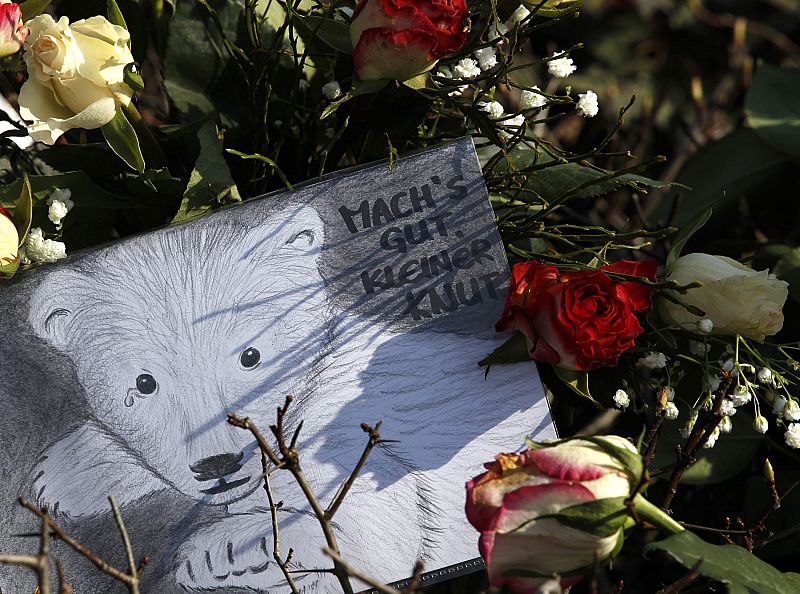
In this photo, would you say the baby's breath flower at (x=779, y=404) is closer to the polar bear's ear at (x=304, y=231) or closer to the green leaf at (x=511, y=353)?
the green leaf at (x=511, y=353)

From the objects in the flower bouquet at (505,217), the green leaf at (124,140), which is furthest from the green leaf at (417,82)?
the green leaf at (124,140)

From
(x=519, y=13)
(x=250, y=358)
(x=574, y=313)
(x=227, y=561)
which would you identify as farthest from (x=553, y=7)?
(x=227, y=561)

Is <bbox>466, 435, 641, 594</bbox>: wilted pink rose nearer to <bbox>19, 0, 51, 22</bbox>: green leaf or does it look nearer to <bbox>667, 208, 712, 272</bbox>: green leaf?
<bbox>667, 208, 712, 272</bbox>: green leaf

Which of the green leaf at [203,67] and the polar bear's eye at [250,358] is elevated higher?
the green leaf at [203,67]

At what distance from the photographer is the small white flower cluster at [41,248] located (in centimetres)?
61

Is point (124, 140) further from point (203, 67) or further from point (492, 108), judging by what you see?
point (492, 108)

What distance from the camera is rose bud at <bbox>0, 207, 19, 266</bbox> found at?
23.2 inches

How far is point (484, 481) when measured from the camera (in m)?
0.50

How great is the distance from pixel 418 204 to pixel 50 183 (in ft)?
0.96

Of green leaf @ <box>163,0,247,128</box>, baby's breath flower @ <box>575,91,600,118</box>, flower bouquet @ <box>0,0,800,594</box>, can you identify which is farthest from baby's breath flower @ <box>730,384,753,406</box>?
green leaf @ <box>163,0,247,128</box>

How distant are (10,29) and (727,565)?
0.60 m

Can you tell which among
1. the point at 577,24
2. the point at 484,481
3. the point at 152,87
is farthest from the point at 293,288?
the point at 577,24

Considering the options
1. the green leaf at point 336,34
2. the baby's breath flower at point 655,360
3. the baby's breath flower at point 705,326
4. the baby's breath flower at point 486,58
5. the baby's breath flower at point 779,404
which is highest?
the green leaf at point 336,34

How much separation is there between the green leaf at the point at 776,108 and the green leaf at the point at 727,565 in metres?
0.56
